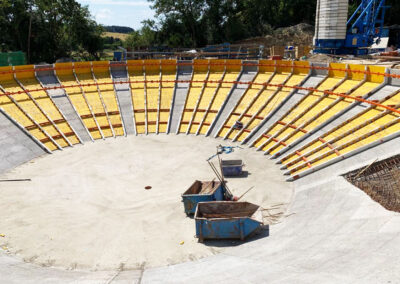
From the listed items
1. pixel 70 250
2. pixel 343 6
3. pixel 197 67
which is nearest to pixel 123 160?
pixel 70 250

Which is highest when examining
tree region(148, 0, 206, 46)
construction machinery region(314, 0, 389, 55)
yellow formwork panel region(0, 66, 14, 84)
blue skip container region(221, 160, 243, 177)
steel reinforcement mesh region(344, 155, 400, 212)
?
tree region(148, 0, 206, 46)

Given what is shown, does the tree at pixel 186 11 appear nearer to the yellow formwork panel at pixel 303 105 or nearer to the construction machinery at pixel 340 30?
the construction machinery at pixel 340 30

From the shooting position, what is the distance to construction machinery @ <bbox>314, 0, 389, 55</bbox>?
39812 mm

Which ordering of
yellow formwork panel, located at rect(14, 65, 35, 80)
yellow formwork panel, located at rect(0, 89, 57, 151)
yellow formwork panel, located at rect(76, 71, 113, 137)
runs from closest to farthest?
yellow formwork panel, located at rect(0, 89, 57, 151), yellow formwork panel, located at rect(76, 71, 113, 137), yellow formwork panel, located at rect(14, 65, 35, 80)

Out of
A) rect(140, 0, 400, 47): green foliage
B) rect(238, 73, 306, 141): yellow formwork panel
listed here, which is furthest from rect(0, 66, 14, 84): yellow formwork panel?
rect(140, 0, 400, 47): green foliage

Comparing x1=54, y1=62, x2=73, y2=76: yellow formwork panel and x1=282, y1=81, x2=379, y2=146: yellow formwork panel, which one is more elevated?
x1=54, y1=62, x2=73, y2=76: yellow formwork panel

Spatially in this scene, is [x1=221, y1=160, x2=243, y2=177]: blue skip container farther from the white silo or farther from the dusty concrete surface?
the white silo

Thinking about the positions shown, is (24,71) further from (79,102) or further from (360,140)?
(360,140)

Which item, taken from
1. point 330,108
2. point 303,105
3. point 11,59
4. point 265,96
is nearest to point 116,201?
point 303,105

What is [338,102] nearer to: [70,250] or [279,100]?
[279,100]

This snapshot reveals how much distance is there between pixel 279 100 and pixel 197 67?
1244 cm

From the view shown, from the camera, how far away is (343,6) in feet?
129

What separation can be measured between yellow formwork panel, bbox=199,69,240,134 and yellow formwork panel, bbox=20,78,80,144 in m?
11.9

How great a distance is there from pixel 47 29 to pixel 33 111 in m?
36.3
